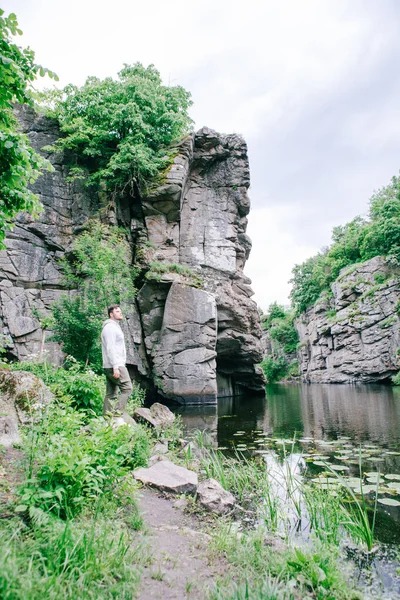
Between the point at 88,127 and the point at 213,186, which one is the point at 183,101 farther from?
the point at 88,127

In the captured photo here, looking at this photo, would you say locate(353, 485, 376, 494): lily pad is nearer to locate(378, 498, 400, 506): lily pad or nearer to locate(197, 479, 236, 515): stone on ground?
locate(378, 498, 400, 506): lily pad

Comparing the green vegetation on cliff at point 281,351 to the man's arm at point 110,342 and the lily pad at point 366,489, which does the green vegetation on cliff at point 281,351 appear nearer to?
the lily pad at point 366,489

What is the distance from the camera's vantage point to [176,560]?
2787mm

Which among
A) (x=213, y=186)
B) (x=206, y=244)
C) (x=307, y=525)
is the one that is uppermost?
(x=213, y=186)

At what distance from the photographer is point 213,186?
955 inches

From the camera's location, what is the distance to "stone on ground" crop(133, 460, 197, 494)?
4.63 meters

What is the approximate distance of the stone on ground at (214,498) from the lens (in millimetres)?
4289

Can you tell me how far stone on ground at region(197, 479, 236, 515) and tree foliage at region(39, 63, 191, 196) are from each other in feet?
59.6

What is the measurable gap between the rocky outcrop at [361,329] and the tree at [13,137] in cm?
3548

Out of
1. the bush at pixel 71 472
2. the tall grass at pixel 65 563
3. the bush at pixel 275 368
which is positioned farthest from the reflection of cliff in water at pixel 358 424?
the bush at pixel 275 368

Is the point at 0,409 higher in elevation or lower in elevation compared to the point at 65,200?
lower

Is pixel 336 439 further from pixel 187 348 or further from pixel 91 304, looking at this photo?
pixel 187 348

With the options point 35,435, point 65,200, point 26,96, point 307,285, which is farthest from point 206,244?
point 307,285

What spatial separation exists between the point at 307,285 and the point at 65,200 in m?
44.4
